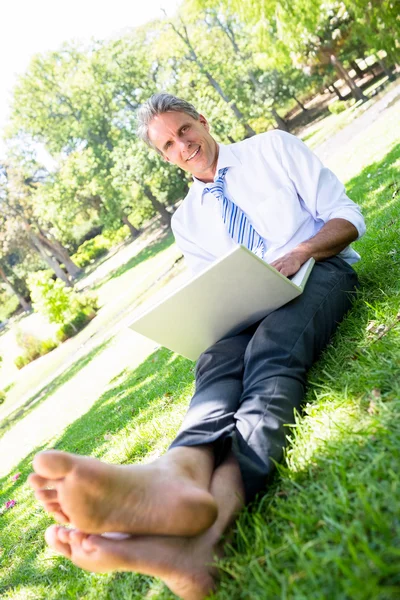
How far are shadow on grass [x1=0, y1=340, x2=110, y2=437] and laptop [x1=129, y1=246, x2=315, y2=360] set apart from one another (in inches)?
322

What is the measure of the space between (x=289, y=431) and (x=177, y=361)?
3.77 m

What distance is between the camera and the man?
142 cm

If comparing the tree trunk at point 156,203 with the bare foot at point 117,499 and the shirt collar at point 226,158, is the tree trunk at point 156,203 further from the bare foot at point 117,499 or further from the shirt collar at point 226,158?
the bare foot at point 117,499

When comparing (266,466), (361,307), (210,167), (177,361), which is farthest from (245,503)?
(177,361)

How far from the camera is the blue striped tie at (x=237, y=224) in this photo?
9.93 ft

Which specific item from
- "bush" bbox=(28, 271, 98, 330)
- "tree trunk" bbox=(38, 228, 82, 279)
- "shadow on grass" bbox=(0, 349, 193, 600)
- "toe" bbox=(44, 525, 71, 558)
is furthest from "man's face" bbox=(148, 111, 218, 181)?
"tree trunk" bbox=(38, 228, 82, 279)

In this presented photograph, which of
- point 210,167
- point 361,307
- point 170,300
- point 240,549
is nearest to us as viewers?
point 240,549

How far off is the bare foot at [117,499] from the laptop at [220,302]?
0.91 meters

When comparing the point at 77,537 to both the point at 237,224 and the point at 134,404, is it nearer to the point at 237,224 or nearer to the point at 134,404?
the point at 237,224

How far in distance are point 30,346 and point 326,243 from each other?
50.7 ft

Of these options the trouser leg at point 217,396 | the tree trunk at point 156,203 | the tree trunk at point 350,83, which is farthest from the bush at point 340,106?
the trouser leg at point 217,396

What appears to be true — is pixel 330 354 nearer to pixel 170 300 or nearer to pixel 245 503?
pixel 170 300

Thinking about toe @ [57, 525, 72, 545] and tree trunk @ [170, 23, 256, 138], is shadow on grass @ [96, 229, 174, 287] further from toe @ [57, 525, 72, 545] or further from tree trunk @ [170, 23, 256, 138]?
toe @ [57, 525, 72, 545]

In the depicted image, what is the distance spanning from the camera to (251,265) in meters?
2.10
